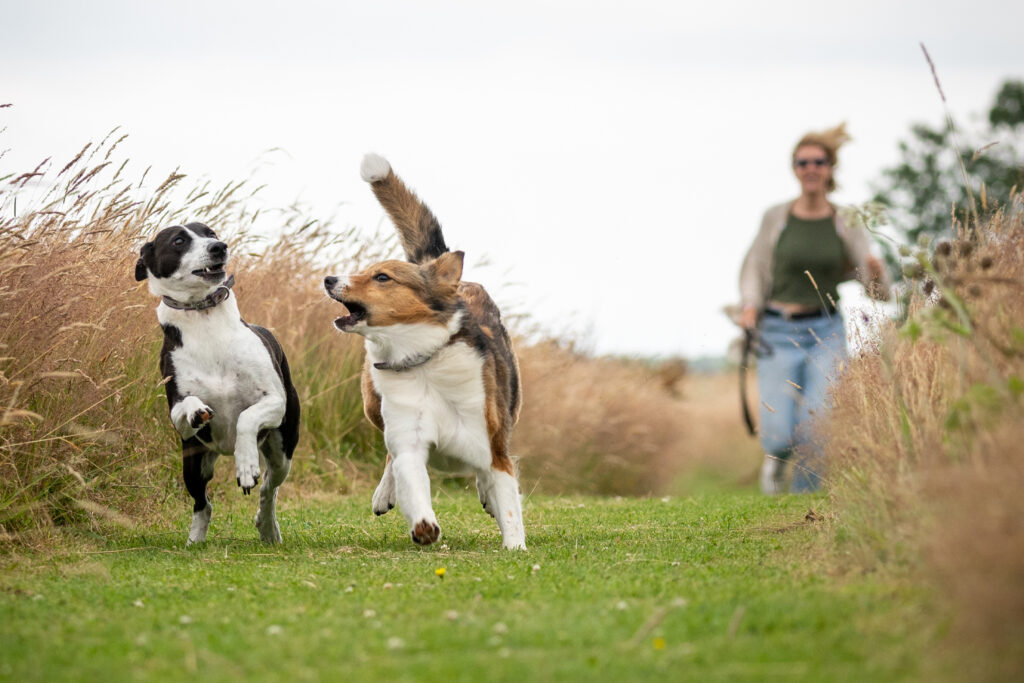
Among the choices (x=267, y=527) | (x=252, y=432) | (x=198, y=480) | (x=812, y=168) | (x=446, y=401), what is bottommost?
(x=267, y=527)

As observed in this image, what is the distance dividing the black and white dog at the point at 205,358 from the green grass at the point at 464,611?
0.53 meters

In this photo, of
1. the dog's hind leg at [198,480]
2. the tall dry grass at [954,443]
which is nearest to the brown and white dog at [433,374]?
the dog's hind leg at [198,480]

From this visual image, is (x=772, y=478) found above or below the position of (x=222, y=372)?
below

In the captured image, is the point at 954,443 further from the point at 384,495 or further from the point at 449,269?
the point at 384,495

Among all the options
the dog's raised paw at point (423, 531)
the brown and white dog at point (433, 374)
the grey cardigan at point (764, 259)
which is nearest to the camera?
the dog's raised paw at point (423, 531)

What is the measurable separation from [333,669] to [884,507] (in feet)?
7.19

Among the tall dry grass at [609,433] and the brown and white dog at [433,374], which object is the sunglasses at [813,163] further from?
the brown and white dog at [433,374]

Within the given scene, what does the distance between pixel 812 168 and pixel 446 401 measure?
5.29 m

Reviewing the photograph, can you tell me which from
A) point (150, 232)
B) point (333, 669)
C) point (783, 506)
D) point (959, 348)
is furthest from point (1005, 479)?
point (150, 232)

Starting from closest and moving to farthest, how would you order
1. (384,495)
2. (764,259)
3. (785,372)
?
1. (384,495)
2. (785,372)
3. (764,259)

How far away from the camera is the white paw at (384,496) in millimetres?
6047

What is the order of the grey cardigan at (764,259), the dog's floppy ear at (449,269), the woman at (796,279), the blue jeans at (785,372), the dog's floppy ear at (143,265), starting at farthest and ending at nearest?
the grey cardigan at (764,259) → the woman at (796,279) → the blue jeans at (785,372) → the dog's floppy ear at (143,265) → the dog's floppy ear at (449,269)

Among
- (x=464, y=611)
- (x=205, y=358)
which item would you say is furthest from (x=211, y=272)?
(x=464, y=611)

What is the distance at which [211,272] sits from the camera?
5.87m
